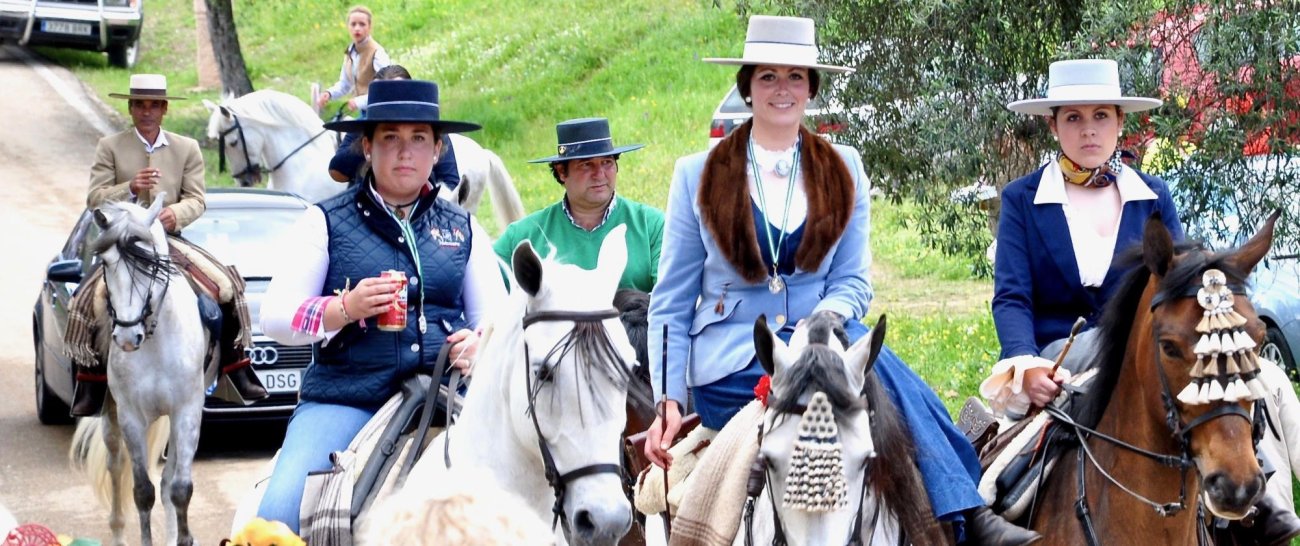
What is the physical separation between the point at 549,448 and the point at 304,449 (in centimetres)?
106

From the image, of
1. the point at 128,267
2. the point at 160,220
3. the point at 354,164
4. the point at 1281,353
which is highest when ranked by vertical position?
the point at 354,164

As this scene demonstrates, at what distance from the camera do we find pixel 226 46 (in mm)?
24078

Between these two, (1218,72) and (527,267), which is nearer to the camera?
(527,267)

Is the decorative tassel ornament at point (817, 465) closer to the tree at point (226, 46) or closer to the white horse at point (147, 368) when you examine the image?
the white horse at point (147, 368)

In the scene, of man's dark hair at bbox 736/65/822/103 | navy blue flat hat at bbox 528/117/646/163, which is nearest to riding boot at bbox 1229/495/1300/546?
man's dark hair at bbox 736/65/822/103

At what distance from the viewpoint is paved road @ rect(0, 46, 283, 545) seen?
9.73m

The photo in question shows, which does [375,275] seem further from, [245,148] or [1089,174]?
[245,148]

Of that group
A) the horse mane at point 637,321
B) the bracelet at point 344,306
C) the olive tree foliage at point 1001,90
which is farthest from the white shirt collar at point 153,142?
the bracelet at point 344,306

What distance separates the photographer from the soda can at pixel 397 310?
16.2 feet

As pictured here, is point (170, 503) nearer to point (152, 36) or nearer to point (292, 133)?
point (292, 133)

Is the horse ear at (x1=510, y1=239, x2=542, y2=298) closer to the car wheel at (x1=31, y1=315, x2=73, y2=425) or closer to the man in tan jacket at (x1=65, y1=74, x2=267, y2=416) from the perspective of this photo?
the man in tan jacket at (x1=65, y1=74, x2=267, y2=416)

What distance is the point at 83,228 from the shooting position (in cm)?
1141

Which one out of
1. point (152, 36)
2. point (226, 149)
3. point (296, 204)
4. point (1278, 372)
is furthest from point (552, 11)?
point (1278, 372)

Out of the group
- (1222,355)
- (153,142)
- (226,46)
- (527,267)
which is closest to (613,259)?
(527,267)
